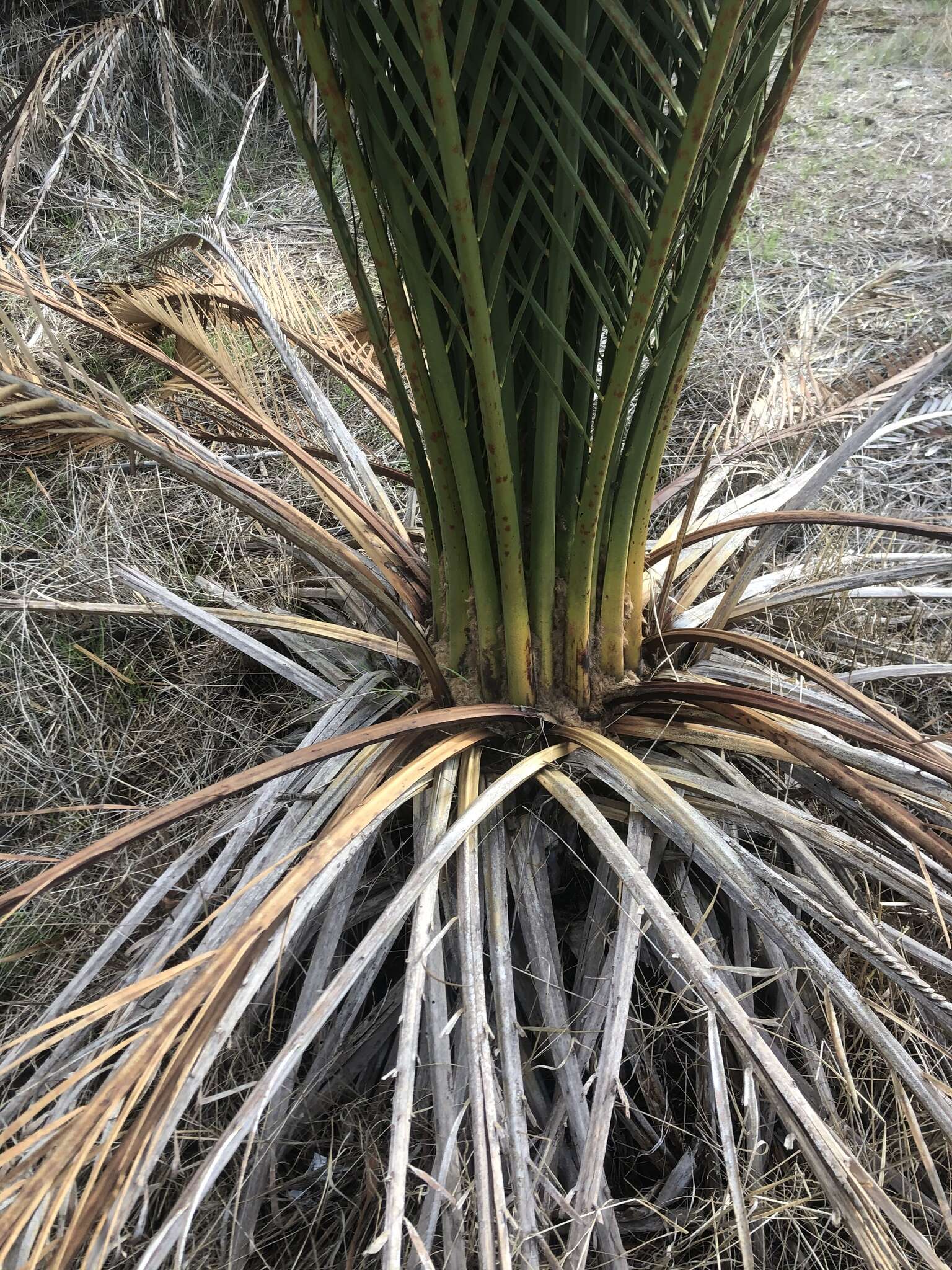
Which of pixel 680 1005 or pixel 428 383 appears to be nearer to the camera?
pixel 428 383

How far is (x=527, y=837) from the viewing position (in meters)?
0.89

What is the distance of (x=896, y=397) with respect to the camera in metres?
1.05

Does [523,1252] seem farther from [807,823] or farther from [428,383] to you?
[428,383]

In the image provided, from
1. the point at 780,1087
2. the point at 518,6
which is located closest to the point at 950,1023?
the point at 780,1087

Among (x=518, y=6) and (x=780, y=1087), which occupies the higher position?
(x=518, y=6)

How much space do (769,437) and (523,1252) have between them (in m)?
1.04

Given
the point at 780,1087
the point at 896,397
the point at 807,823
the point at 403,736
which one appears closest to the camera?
the point at 780,1087

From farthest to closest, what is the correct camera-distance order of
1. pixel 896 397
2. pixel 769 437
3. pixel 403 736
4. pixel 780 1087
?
pixel 769 437 → pixel 896 397 → pixel 403 736 → pixel 780 1087

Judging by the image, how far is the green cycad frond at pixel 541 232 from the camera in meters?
0.61

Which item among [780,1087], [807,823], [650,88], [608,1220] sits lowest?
[608,1220]

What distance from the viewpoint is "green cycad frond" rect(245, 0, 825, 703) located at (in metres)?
0.61

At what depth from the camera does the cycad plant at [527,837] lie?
2.07 ft

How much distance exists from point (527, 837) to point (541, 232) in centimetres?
54

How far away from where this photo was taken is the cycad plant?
63 cm
